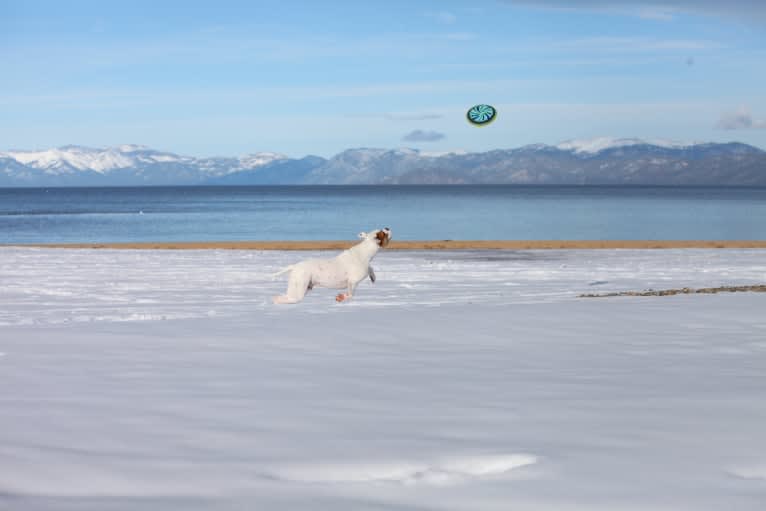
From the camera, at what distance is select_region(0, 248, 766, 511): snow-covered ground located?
4656 mm

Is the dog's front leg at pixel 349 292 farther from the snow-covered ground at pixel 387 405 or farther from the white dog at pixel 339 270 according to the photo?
the snow-covered ground at pixel 387 405

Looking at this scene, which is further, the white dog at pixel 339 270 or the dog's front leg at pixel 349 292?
the dog's front leg at pixel 349 292

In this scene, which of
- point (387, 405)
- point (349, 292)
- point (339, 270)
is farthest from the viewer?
point (349, 292)

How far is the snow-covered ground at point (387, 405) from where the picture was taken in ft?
15.3

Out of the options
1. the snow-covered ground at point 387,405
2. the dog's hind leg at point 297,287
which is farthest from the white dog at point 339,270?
the snow-covered ground at point 387,405

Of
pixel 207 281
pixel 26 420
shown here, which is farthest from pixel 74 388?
pixel 207 281

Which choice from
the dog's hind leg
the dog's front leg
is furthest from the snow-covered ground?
the dog's hind leg

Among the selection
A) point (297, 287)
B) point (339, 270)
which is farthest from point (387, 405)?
point (297, 287)

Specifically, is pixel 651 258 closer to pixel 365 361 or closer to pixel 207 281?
pixel 207 281

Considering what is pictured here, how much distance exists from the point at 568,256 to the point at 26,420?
24568 millimetres

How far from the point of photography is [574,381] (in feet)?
24.6

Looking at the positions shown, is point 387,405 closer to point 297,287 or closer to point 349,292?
point 349,292

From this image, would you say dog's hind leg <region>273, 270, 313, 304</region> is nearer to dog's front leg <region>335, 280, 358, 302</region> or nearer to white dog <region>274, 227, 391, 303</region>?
white dog <region>274, 227, 391, 303</region>

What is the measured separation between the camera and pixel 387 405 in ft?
21.6
